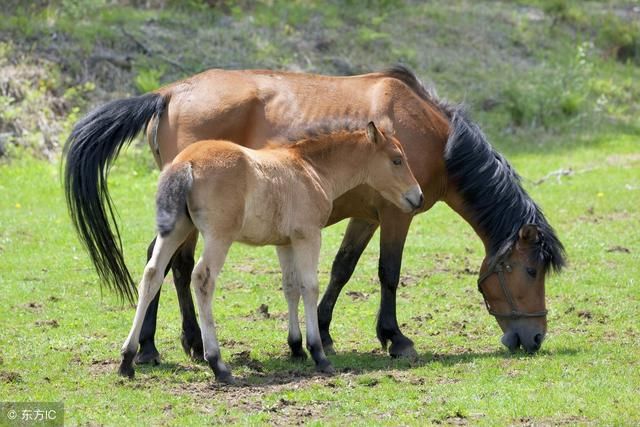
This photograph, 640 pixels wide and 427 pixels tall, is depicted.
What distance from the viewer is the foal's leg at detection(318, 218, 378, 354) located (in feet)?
29.1

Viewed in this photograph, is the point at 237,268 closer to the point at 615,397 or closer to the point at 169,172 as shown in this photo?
the point at 169,172

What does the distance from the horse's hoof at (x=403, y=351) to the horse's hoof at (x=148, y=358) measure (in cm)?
185

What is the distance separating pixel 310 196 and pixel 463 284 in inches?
148

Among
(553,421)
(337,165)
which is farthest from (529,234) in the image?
(553,421)

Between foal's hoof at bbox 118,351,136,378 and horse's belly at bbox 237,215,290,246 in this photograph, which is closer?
foal's hoof at bbox 118,351,136,378

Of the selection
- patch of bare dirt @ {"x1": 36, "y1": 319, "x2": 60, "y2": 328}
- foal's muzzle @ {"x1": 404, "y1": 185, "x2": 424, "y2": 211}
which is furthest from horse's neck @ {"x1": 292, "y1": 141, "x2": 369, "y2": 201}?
patch of bare dirt @ {"x1": 36, "y1": 319, "x2": 60, "y2": 328}

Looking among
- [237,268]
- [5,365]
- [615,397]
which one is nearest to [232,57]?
[237,268]

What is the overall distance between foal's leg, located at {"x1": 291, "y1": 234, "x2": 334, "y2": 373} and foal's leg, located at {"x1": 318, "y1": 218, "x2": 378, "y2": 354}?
48.8 inches

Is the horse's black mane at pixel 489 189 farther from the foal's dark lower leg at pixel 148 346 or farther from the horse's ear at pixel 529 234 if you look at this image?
the foal's dark lower leg at pixel 148 346

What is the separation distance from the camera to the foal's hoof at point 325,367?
24.4 ft

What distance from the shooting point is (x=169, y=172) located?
6.94 meters

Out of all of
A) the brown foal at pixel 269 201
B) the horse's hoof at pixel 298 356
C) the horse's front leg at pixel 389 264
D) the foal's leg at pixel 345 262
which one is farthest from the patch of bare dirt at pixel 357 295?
the horse's hoof at pixel 298 356

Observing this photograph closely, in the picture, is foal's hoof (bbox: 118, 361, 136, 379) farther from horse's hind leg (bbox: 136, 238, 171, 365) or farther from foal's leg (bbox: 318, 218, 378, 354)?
foal's leg (bbox: 318, 218, 378, 354)

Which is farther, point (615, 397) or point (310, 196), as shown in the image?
point (310, 196)
